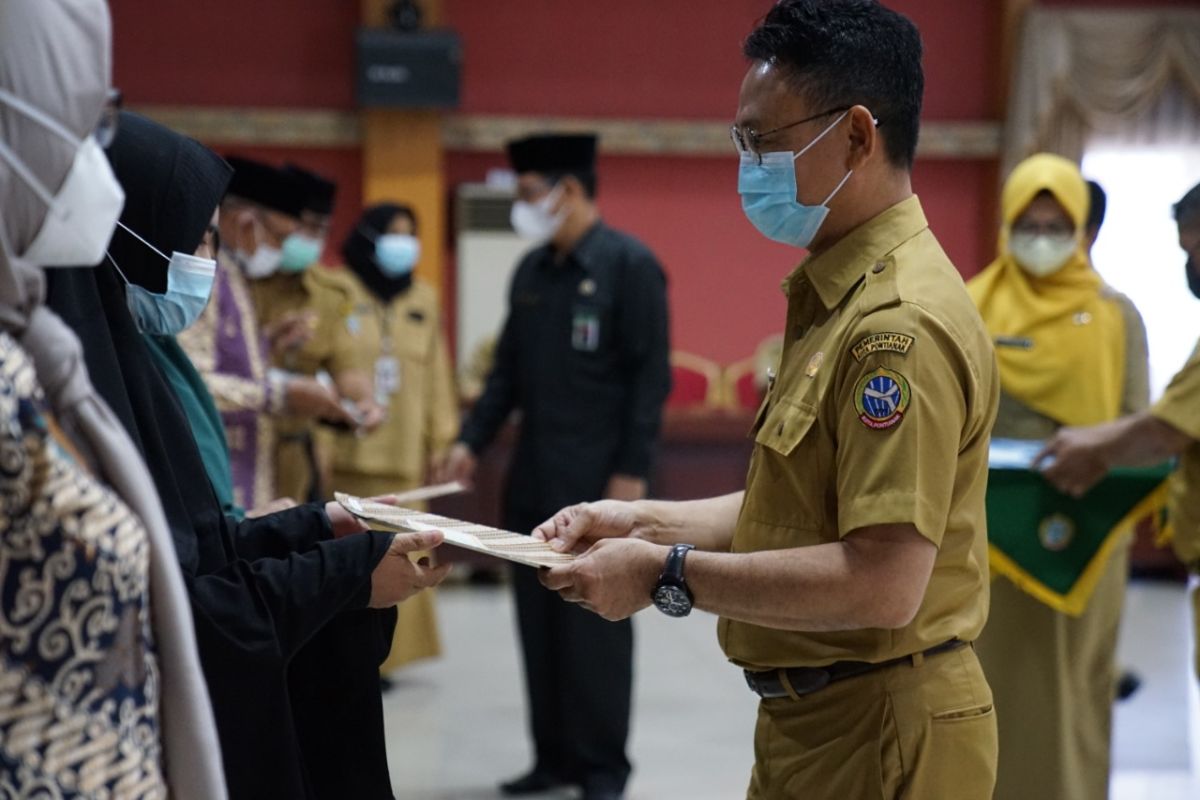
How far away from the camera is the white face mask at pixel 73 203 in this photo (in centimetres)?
115

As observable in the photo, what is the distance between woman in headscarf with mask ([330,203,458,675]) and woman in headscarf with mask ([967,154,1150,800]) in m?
2.28

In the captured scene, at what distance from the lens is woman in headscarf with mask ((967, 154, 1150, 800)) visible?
3.23 meters

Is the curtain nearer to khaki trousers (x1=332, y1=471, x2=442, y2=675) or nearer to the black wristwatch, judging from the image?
khaki trousers (x1=332, y1=471, x2=442, y2=675)

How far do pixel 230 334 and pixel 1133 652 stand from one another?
13.7ft

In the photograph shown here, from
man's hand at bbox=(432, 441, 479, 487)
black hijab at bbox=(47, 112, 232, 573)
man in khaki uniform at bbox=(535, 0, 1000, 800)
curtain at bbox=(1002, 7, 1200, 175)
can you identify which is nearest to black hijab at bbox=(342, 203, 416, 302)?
man's hand at bbox=(432, 441, 479, 487)

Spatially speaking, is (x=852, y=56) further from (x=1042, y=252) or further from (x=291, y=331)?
(x=291, y=331)

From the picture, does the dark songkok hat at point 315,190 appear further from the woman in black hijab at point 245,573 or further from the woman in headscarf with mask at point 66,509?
the woman in headscarf with mask at point 66,509

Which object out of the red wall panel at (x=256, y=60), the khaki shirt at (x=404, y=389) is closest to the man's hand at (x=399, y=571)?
the khaki shirt at (x=404, y=389)

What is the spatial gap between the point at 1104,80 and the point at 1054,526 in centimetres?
625

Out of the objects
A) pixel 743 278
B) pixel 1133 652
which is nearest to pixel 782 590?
pixel 1133 652

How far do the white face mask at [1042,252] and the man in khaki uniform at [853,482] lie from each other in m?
1.89

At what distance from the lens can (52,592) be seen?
1128mm

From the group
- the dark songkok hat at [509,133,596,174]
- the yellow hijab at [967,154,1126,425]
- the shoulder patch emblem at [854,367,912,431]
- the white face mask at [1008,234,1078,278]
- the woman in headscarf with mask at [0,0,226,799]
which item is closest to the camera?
the woman in headscarf with mask at [0,0,226,799]

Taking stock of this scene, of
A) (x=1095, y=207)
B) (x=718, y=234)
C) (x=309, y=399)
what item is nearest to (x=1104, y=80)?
(x=718, y=234)
